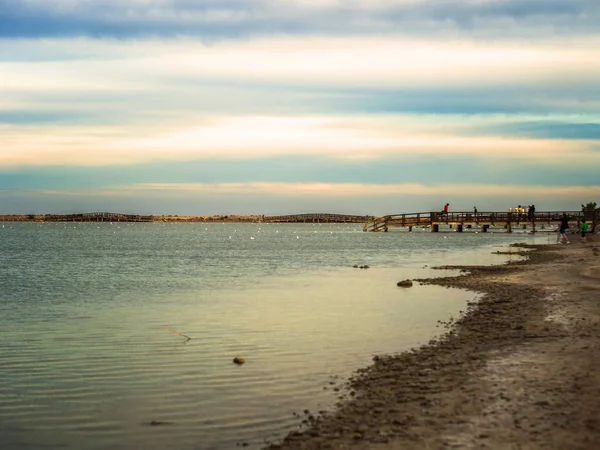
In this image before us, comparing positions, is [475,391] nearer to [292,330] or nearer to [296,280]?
[292,330]

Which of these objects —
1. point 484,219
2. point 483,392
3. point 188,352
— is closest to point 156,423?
point 483,392

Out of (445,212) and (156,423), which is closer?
(156,423)

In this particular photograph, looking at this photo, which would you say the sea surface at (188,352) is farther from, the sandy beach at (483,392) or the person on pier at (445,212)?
the person on pier at (445,212)

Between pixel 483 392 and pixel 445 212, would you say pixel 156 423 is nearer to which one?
pixel 483 392

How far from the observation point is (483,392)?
11.4 meters

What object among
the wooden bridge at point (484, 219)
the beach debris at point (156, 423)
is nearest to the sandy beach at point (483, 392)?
the beach debris at point (156, 423)

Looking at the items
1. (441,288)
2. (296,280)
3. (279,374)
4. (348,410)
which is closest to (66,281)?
(296,280)

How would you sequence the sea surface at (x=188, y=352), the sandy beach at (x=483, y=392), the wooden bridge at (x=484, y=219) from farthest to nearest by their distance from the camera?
the wooden bridge at (x=484, y=219), the sea surface at (x=188, y=352), the sandy beach at (x=483, y=392)

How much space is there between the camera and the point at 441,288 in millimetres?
31047

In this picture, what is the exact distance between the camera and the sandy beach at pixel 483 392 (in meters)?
9.15

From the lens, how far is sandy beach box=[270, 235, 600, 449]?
9148mm

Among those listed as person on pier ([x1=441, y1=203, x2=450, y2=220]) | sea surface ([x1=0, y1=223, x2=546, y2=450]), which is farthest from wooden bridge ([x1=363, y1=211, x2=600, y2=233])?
sea surface ([x1=0, y1=223, x2=546, y2=450])

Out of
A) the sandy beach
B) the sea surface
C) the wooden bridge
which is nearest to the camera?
the sandy beach

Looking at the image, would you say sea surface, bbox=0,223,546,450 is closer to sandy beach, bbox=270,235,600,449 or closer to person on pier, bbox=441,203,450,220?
sandy beach, bbox=270,235,600,449
